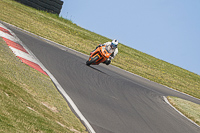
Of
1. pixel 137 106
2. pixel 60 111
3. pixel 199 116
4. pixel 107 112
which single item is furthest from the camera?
pixel 199 116

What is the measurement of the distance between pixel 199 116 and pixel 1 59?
6638mm

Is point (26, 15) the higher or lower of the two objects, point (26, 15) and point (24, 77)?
the higher

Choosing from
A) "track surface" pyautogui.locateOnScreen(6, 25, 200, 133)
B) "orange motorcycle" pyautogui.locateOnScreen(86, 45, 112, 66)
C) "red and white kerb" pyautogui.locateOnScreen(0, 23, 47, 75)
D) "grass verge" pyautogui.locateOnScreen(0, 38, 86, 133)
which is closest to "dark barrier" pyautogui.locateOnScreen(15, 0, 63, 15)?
"orange motorcycle" pyautogui.locateOnScreen(86, 45, 112, 66)

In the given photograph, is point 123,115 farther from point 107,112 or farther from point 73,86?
point 73,86

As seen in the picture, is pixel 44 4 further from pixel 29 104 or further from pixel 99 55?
pixel 29 104

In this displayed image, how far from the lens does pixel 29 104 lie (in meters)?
5.11

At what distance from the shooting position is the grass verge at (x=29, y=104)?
4082mm

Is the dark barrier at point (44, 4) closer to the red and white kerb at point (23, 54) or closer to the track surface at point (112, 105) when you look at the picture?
the track surface at point (112, 105)

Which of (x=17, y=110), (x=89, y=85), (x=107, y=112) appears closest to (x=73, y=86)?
(x=89, y=85)

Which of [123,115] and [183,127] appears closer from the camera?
[123,115]

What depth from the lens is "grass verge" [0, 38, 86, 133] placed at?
4.08 meters

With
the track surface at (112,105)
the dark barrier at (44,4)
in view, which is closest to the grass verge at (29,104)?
the track surface at (112,105)

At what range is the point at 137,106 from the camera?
9312 millimetres

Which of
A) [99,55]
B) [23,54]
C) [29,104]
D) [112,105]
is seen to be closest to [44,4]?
[99,55]
